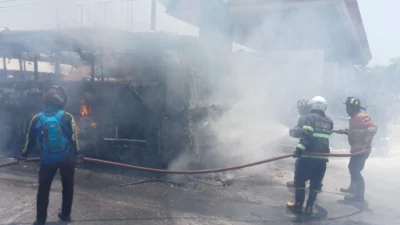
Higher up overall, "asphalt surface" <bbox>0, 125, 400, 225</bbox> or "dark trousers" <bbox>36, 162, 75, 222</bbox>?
"dark trousers" <bbox>36, 162, 75, 222</bbox>

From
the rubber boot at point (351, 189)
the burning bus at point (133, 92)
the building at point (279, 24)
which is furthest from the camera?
the building at point (279, 24)

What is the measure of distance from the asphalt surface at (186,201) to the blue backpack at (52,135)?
93cm

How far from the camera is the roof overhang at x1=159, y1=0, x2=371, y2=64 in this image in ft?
28.4

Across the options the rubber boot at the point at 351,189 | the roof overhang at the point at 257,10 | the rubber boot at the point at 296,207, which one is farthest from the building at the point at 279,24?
the rubber boot at the point at 296,207

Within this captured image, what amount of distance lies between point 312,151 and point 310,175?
14.7 inches

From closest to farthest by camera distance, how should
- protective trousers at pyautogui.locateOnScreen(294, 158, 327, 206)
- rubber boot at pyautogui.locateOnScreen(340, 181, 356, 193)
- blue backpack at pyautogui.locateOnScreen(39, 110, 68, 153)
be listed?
blue backpack at pyautogui.locateOnScreen(39, 110, 68, 153) < protective trousers at pyautogui.locateOnScreen(294, 158, 327, 206) < rubber boot at pyautogui.locateOnScreen(340, 181, 356, 193)

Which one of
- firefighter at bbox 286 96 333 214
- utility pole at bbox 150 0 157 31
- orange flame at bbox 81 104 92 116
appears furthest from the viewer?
utility pole at bbox 150 0 157 31

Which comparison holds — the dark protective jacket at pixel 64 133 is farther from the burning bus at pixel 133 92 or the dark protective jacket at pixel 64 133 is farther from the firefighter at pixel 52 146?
the burning bus at pixel 133 92

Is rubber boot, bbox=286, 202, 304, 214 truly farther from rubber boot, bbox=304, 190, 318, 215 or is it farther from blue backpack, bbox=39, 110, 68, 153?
blue backpack, bbox=39, 110, 68, 153

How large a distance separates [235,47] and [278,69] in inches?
72.3

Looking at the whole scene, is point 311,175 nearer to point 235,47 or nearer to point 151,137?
point 151,137

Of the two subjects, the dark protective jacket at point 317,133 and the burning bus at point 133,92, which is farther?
the burning bus at point 133,92

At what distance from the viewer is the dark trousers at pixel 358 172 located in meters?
5.39

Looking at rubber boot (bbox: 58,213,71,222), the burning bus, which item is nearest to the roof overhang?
the burning bus
